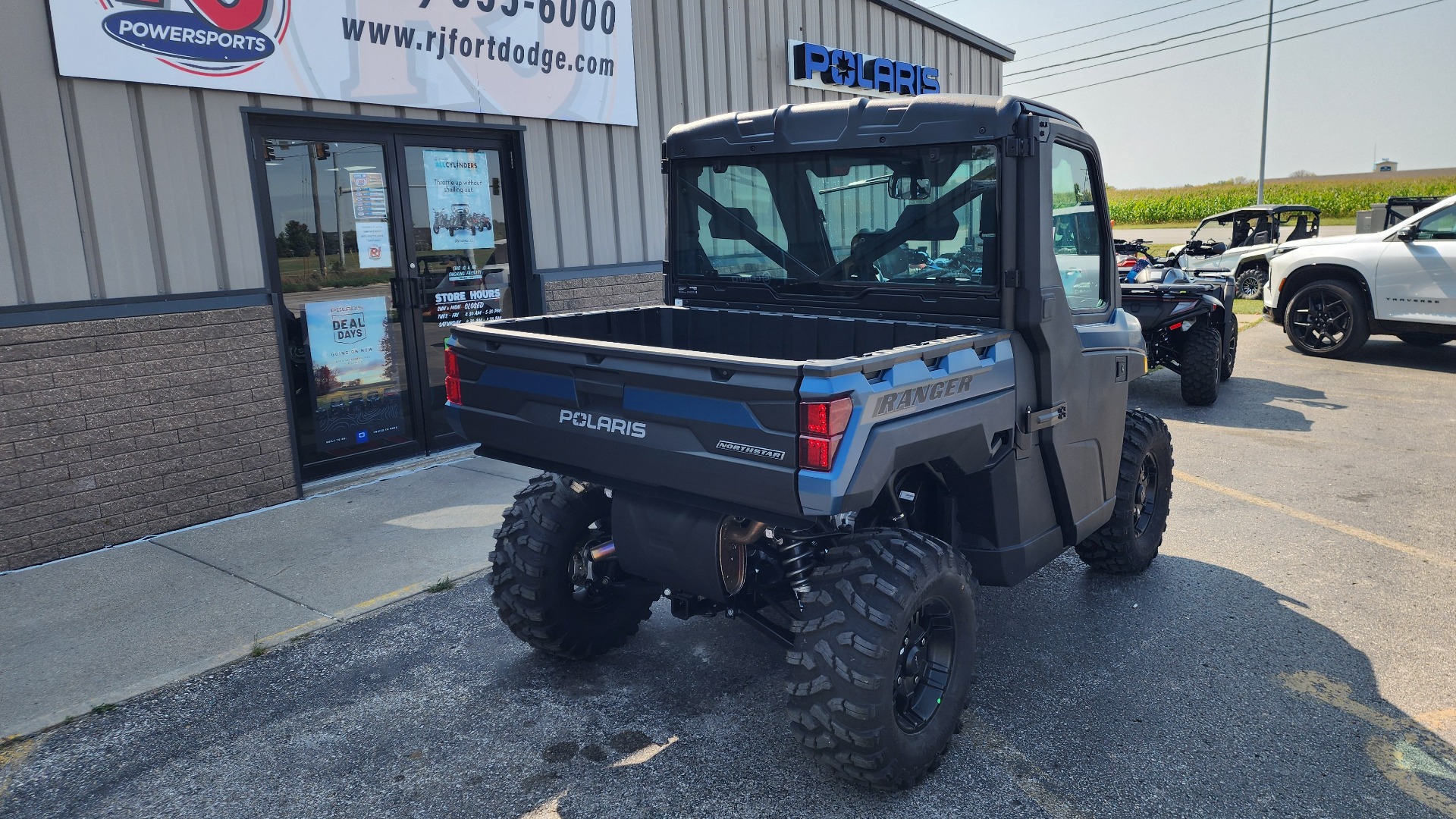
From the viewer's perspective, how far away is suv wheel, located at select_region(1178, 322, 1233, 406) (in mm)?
9539

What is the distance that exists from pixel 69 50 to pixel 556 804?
5213 mm

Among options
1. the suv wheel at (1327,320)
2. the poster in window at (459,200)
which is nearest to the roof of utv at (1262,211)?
the suv wheel at (1327,320)

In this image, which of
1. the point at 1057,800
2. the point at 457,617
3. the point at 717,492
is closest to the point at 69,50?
the point at 457,617

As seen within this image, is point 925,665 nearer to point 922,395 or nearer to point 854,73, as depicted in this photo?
point 922,395

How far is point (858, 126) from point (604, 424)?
1.67m

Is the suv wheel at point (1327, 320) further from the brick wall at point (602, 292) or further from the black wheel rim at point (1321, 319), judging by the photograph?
the brick wall at point (602, 292)

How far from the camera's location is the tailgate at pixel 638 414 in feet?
9.77

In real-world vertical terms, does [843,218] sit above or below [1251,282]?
above

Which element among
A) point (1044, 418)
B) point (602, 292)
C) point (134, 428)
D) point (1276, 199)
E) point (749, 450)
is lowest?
point (134, 428)

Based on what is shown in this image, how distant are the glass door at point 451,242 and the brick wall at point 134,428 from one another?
1.46 m

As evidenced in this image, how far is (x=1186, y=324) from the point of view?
9.65 meters

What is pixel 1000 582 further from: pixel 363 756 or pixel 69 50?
pixel 69 50

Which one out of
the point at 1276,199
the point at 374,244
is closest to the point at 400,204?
the point at 374,244

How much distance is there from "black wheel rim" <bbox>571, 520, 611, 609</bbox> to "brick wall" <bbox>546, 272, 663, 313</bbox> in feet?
14.1
